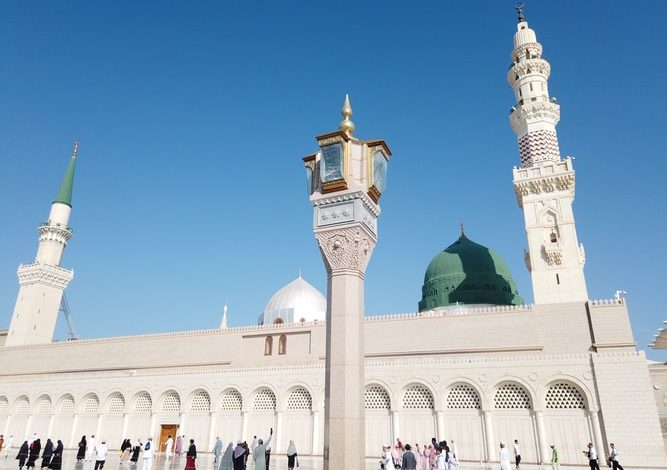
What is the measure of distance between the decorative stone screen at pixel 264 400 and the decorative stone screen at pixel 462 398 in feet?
24.4

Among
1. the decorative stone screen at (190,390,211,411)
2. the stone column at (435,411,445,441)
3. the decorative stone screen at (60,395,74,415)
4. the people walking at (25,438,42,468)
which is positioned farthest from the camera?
the decorative stone screen at (60,395,74,415)

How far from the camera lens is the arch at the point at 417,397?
682 inches

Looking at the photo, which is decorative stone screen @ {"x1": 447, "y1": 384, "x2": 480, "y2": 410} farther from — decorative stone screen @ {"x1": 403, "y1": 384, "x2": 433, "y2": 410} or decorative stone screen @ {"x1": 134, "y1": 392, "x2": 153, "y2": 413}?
decorative stone screen @ {"x1": 134, "y1": 392, "x2": 153, "y2": 413}

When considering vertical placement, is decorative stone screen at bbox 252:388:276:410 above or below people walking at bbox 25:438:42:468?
above

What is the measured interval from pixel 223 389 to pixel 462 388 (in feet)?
33.8

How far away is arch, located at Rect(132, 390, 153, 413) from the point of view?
22.2 meters

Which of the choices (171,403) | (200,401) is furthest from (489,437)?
(171,403)

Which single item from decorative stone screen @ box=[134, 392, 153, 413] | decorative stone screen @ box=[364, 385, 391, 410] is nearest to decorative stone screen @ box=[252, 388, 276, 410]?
decorative stone screen @ box=[364, 385, 391, 410]

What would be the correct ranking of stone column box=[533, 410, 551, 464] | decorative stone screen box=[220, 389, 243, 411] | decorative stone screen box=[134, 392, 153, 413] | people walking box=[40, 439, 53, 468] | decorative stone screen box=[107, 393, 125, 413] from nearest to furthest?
people walking box=[40, 439, 53, 468], stone column box=[533, 410, 551, 464], decorative stone screen box=[220, 389, 243, 411], decorative stone screen box=[134, 392, 153, 413], decorative stone screen box=[107, 393, 125, 413]

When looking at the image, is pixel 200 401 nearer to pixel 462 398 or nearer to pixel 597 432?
pixel 462 398

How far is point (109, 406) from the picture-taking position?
2294 centimetres

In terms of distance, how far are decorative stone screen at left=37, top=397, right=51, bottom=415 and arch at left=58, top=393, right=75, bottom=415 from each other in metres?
0.77

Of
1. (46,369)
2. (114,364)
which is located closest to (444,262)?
(114,364)

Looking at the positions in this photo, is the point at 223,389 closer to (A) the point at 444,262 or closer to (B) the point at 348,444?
(A) the point at 444,262
